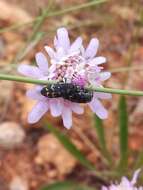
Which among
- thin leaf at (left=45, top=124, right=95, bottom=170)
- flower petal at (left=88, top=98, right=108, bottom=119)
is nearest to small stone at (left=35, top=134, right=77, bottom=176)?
thin leaf at (left=45, top=124, right=95, bottom=170)

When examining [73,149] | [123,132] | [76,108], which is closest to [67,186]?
[73,149]

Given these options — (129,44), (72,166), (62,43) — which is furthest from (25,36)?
(62,43)

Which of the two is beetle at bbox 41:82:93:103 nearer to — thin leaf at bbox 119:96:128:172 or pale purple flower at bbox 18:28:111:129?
pale purple flower at bbox 18:28:111:129

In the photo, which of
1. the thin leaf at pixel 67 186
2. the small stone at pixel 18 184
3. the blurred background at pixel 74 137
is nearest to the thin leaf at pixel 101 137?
the blurred background at pixel 74 137

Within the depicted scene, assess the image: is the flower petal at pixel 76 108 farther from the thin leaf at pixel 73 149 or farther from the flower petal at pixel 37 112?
the thin leaf at pixel 73 149

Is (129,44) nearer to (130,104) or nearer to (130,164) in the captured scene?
(130,104)
